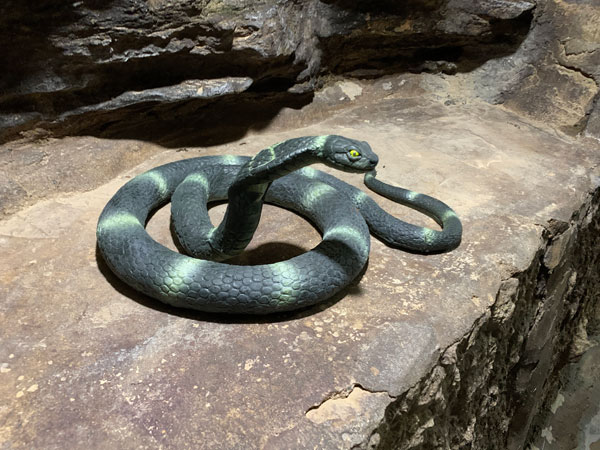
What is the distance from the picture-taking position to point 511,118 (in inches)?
145

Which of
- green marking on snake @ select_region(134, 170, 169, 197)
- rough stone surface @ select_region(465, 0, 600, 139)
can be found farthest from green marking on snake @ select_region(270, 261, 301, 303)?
rough stone surface @ select_region(465, 0, 600, 139)

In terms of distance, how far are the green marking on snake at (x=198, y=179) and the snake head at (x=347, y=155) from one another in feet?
2.92

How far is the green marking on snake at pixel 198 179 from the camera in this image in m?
2.29

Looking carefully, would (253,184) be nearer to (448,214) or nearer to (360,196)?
(360,196)

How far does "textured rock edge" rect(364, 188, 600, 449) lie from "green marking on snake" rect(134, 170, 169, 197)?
142 centimetres

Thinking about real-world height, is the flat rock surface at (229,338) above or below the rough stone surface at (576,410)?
above

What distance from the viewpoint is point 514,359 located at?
2.57m

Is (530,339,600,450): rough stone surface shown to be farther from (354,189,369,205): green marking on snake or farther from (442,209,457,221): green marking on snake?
(354,189,369,205): green marking on snake

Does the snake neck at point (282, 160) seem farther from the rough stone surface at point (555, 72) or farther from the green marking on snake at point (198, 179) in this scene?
the rough stone surface at point (555, 72)

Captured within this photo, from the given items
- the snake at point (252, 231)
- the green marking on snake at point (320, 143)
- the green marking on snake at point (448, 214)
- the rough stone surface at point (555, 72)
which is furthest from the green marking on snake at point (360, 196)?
the rough stone surface at point (555, 72)

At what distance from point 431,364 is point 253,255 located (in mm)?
→ 824

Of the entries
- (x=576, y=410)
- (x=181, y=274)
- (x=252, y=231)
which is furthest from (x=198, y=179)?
(x=576, y=410)

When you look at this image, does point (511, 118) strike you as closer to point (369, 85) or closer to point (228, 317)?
point (369, 85)

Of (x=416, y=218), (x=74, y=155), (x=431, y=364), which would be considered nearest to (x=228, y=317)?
(x=431, y=364)
